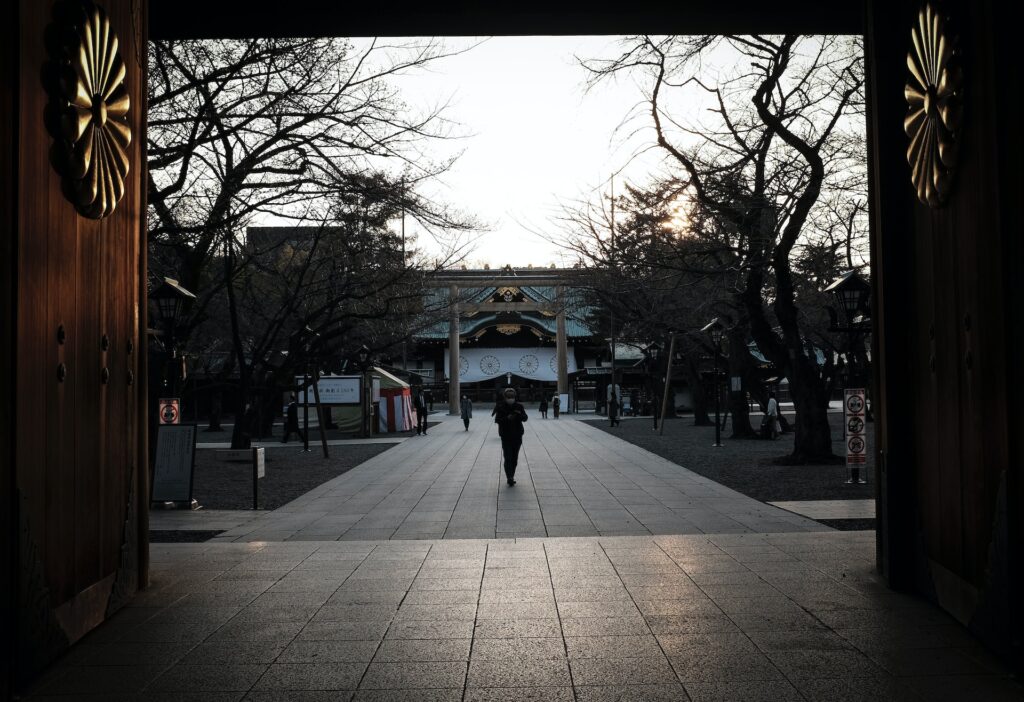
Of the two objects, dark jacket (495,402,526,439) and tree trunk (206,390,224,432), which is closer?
dark jacket (495,402,526,439)

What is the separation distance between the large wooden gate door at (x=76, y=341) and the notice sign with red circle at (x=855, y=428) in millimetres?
10099

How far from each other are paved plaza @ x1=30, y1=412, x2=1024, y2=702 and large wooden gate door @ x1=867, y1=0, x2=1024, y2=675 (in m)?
0.46

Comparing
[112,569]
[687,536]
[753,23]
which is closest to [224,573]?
[112,569]

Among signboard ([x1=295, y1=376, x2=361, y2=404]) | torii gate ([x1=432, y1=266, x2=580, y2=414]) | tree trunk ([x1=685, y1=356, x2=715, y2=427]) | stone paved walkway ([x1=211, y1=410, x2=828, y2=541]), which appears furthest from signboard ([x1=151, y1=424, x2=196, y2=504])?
torii gate ([x1=432, y1=266, x2=580, y2=414])

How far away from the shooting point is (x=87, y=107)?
5.01 m

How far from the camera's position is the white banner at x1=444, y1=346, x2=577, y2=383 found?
66250 millimetres

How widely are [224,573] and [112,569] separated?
138 cm

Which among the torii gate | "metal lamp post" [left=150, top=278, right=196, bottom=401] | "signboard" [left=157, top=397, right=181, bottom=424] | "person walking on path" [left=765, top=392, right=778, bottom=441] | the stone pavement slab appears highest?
the torii gate

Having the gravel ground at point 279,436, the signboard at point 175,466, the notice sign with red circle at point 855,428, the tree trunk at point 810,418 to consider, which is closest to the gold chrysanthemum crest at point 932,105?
the notice sign with red circle at point 855,428

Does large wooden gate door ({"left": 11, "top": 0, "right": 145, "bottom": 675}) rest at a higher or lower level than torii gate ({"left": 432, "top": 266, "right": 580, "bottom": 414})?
lower

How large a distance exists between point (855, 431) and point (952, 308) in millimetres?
8595

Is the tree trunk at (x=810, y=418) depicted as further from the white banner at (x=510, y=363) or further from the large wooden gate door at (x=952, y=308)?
the white banner at (x=510, y=363)

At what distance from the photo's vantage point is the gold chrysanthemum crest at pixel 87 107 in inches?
182

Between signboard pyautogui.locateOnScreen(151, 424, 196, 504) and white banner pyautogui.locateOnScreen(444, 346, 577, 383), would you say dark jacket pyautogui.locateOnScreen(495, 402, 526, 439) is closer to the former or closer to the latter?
signboard pyautogui.locateOnScreen(151, 424, 196, 504)
